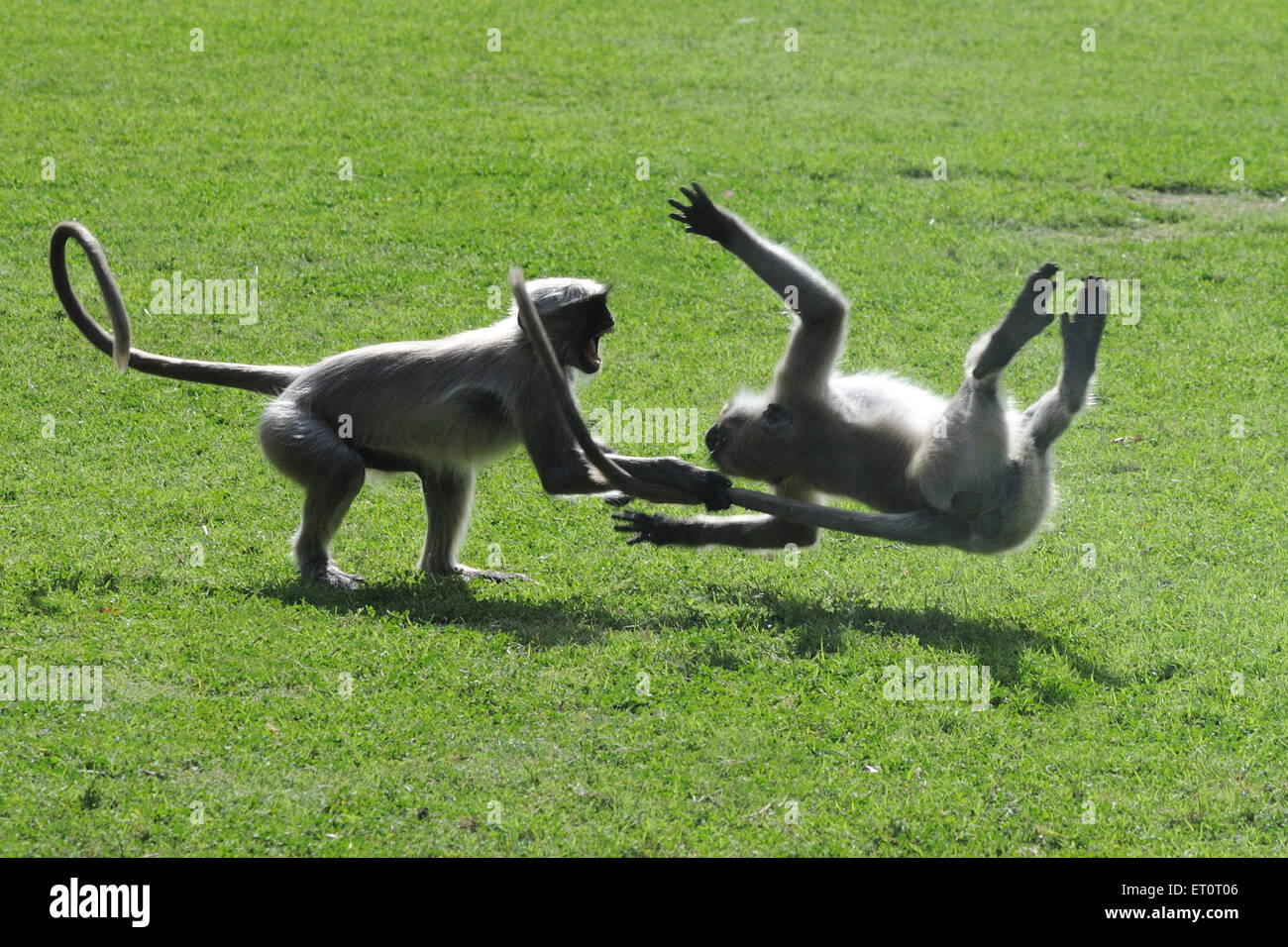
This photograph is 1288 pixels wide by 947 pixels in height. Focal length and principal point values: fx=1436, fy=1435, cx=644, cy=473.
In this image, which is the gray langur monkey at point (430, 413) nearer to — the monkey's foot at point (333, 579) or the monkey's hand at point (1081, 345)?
the monkey's foot at point (333, 579)

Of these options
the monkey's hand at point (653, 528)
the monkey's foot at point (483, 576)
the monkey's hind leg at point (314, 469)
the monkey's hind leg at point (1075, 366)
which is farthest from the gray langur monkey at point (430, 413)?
the monkey's hind leg at point (1075, 366)

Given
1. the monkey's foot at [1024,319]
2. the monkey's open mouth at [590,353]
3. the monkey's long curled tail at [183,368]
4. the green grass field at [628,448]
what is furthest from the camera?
the monkey's long curled tail at [183,368]

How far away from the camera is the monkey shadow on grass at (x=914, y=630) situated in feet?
25.0

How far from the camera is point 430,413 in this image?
26.7 ft

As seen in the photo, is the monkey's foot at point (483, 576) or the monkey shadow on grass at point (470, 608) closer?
the monkey shadow on grass at point (470, 608)

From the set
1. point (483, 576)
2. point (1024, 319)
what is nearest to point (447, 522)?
point (483, 576)

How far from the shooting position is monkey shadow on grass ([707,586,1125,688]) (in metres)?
7.61

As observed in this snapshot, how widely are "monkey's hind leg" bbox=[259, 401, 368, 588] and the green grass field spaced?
33 centimetres

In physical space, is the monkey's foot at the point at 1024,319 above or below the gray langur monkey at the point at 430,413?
above

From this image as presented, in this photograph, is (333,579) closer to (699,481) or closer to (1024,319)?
(699,481)

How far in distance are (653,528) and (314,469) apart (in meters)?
2.00

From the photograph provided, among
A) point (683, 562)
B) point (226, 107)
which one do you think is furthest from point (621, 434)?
point (226, 107)

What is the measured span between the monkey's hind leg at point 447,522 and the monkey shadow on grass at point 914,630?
1.55m

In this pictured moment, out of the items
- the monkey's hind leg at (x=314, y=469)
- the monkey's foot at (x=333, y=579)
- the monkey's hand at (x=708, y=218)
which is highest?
the monkey's hand at (x=708, y=218)
